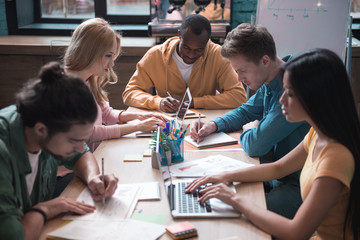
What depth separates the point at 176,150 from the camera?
1596 millimetres

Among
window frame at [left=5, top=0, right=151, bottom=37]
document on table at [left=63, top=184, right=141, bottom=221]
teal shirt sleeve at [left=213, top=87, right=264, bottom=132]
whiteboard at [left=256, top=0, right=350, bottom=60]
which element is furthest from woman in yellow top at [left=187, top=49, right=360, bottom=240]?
window frame at [left=5, top=0, right=151, bottom=37]

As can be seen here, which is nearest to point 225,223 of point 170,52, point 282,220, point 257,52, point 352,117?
point 282,220

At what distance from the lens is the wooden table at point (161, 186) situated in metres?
1.11

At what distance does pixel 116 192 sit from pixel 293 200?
71 cm

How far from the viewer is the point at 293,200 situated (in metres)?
1.60

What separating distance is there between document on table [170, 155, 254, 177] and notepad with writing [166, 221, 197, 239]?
14.4 inches

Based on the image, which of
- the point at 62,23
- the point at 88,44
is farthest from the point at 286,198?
the point at 62,23

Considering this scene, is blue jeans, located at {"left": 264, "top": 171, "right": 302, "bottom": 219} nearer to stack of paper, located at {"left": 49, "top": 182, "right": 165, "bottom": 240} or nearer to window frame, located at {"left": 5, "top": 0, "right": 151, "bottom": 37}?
stack of paper, located at {"left": 49, "top": 182, "right": 165, "bottom": 240}

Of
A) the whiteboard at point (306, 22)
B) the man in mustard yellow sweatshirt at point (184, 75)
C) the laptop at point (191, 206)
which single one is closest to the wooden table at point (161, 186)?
the laptop at point (191, 206)

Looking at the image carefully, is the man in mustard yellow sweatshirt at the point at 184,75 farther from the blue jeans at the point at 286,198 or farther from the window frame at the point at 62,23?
the window frame at the point at 62,23

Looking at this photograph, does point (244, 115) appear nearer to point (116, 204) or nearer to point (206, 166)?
point (206, 166)

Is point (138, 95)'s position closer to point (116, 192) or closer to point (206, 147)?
point (206, 147)

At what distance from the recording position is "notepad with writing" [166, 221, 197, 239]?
3.51ft

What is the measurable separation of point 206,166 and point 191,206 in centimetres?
33
